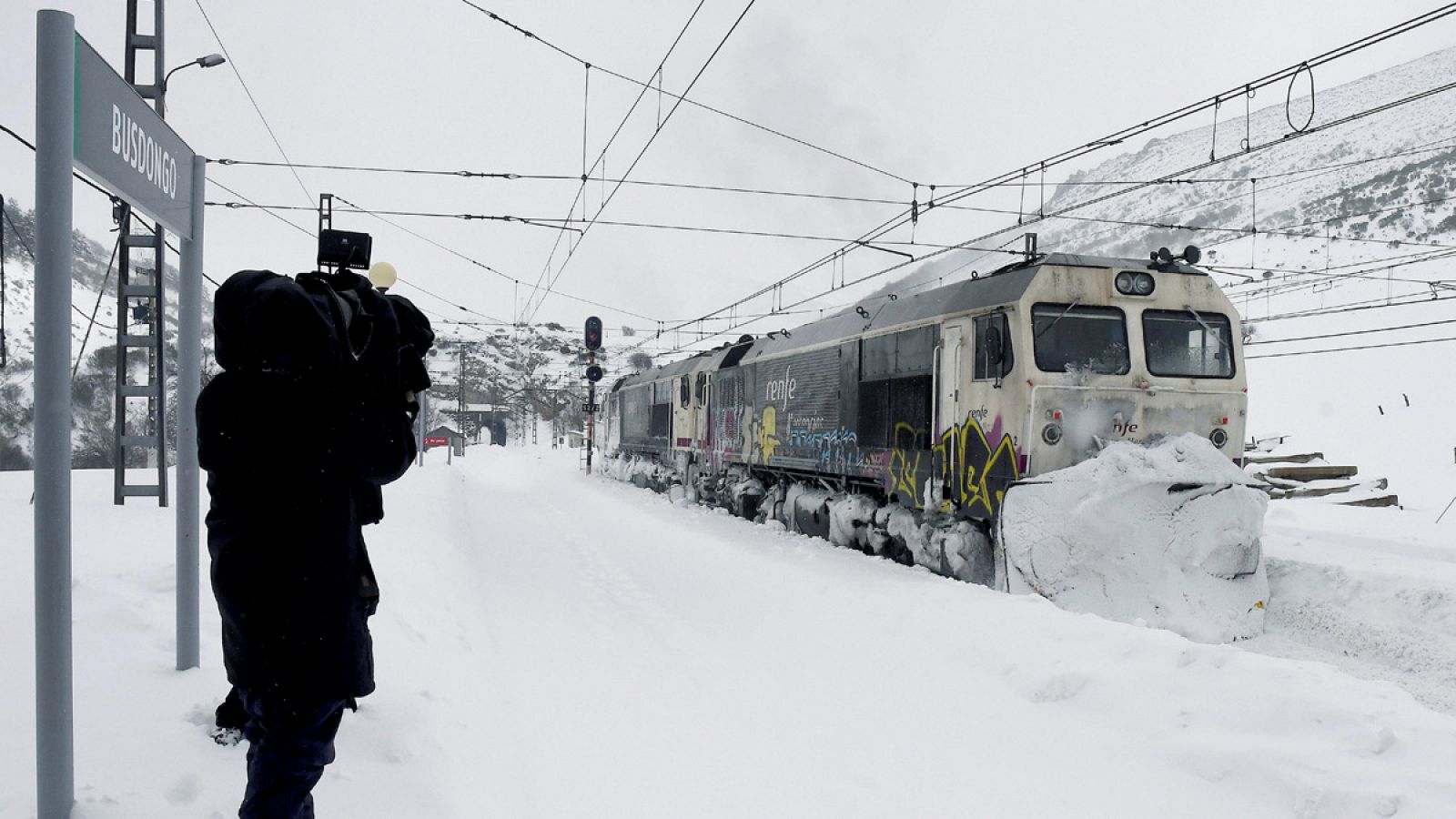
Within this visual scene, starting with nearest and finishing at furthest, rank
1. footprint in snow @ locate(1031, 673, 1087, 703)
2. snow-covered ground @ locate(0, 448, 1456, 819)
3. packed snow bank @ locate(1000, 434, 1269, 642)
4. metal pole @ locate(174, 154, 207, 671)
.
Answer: snow-covered ground @ locate(0, 448, 1456, 819)
metal pole @ locate(174, 154, 207, 671)
footprint in snow @ locate(1031, 673, 1087, 703)
packed snow bank @ locate(1000, 434, 1269, 642)

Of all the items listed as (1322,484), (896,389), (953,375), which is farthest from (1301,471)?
(953,375)

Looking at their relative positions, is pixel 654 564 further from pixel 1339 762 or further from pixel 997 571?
pixel 1339 762

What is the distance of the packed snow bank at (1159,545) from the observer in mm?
7105

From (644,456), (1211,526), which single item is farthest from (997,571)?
(644,456)

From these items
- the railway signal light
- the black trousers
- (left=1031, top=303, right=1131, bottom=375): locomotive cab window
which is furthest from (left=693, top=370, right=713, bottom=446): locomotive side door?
the black trousers

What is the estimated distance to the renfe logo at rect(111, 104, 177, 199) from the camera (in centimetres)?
282

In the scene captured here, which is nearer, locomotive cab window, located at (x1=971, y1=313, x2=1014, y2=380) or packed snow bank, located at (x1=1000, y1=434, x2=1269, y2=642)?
packed snow bank, located at (x1=1000, y1=434, x2=1269, y2=642)

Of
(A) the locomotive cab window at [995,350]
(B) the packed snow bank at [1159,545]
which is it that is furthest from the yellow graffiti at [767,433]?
(B) the packed snow bank at [1159,545]

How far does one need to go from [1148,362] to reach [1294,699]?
5.12 m

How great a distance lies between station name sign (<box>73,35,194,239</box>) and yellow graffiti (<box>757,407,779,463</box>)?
11634 millimetres

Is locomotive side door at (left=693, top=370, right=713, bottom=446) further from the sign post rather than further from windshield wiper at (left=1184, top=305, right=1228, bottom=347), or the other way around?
the sign post

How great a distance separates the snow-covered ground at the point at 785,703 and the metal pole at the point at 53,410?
25 centimetres

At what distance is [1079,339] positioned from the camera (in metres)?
8.59

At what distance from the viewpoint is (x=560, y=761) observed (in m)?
4.18
